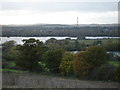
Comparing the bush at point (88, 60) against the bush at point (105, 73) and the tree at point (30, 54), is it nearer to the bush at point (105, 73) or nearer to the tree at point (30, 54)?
the bush at point (105, 73)

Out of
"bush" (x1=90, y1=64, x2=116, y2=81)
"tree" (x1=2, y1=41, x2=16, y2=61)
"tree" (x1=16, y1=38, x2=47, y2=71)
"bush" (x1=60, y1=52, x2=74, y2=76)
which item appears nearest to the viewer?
"bush" (x1=90, y1=64, x2=116, y2=81)

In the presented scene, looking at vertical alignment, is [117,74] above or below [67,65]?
above

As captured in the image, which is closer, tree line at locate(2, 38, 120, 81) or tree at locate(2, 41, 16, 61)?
tree line at locate(2, 38, 120, 81)

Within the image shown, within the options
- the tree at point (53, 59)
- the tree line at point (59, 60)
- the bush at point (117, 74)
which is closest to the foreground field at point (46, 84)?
the bush at point (117, 74)

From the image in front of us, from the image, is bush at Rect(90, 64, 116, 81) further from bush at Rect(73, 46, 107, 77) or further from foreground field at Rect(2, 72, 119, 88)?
foreground field at Rect(2, 72, 119, 88)

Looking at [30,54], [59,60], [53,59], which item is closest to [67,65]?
[59,60]

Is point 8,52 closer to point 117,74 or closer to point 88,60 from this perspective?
point 88,60

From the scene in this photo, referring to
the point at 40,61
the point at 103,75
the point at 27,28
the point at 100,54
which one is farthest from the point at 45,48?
the point at 27,28

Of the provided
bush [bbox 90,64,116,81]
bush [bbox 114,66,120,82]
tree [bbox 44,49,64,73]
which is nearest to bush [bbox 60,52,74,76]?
tree [bbox 44,49,64,73]
